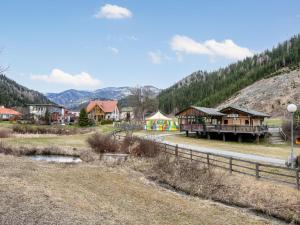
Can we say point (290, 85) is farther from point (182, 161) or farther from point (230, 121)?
point (182, 161)

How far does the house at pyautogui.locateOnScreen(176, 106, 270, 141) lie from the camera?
43.8 m

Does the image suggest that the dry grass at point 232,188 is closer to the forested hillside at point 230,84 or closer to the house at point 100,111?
the house at point 100,111

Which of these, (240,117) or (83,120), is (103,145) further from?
(83,120)

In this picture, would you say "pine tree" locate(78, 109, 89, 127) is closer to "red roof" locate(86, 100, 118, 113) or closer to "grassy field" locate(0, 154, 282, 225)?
"red roof" locate(86, 100, 118, 113)

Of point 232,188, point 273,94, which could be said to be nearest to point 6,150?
point 232,188

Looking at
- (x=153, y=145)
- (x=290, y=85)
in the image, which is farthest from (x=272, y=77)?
(x=153, y=145)

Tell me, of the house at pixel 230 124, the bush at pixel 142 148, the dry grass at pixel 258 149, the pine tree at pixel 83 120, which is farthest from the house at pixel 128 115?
the bush at pixel 142 148

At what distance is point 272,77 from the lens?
137 m

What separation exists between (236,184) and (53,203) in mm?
9974

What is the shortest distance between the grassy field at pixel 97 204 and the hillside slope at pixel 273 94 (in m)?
93.5

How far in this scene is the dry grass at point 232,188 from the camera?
15197mm

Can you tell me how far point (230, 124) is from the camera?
4866 centimetres

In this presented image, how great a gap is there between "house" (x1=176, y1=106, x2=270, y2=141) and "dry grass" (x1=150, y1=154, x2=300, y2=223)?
21929mm

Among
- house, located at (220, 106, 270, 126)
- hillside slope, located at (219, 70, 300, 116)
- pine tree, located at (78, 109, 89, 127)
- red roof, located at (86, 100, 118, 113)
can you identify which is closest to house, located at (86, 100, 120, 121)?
red roof, located at (86, 100, 118, 113)
